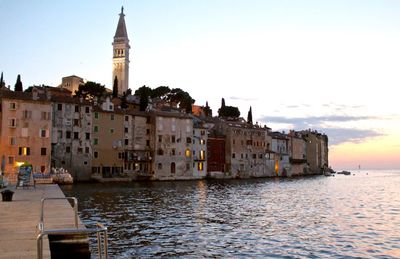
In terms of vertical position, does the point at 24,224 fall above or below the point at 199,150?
below

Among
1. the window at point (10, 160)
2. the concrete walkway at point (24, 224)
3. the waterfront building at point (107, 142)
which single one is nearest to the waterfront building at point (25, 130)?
the window at point (10, 160)

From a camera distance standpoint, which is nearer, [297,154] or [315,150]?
[297,154]

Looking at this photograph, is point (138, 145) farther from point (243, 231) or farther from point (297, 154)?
point (297, 154)

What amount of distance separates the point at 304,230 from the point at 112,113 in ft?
186

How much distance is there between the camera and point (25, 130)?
62.7 meters

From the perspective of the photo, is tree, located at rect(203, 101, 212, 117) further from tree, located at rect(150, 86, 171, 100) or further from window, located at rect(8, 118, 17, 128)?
window, located at rect(8, 118, 17, 128)

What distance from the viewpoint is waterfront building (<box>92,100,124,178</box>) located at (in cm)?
7244

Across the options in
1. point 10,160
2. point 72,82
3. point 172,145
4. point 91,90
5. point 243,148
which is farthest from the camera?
point 72,82

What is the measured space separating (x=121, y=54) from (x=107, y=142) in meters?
97.6

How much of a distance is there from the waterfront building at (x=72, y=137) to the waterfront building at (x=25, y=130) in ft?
9.74

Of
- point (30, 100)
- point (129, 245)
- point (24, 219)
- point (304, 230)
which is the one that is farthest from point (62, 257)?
point (30, 100)

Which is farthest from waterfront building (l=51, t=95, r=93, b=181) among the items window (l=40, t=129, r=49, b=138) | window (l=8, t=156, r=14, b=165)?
window (l=8, t=156, r=14, b=165)

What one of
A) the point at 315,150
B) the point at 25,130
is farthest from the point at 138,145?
the point at 315,150

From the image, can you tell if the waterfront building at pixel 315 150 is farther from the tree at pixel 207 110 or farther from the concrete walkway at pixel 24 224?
the concrete walkway at pixel 24 224
